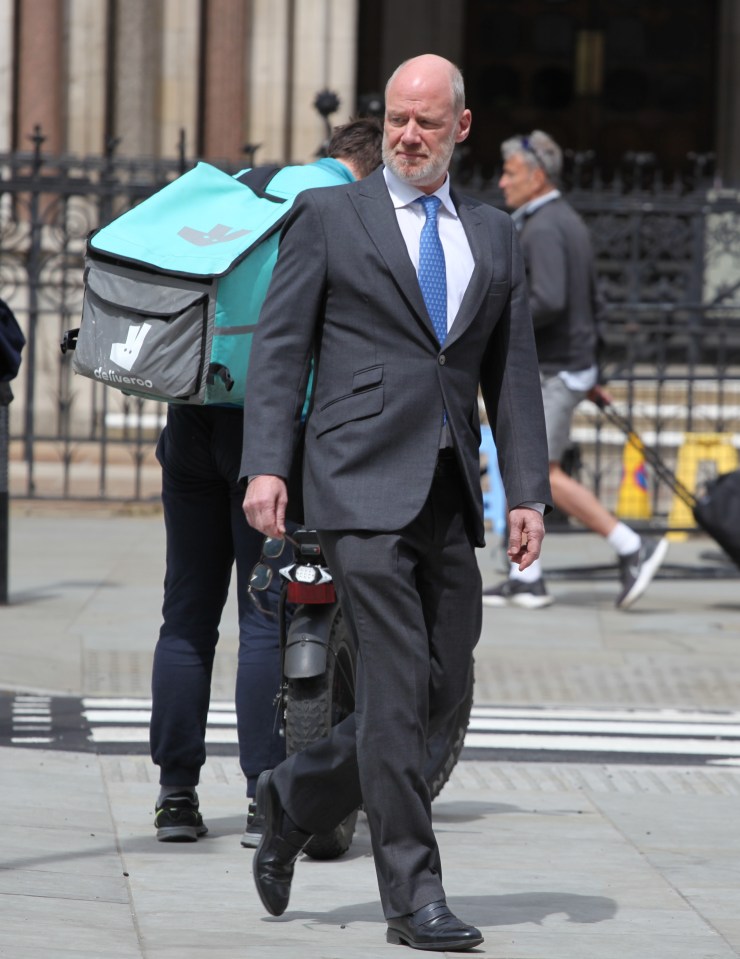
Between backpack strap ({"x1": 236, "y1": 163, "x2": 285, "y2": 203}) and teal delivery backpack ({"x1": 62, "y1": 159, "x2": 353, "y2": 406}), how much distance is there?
0.03 meters

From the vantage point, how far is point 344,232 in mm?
4281

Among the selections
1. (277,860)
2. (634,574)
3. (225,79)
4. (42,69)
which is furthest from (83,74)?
(277,860)

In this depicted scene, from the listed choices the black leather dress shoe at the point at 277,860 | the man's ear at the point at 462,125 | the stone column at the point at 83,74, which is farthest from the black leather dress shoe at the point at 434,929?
the stone column at the point at 83,74

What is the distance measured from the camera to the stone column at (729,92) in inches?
781

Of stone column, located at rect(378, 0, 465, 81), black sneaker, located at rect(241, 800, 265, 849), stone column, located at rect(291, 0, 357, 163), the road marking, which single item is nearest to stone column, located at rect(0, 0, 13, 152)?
stone column, located at rect(291, 0, 357, 163)

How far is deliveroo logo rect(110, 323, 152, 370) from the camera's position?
16.0ft

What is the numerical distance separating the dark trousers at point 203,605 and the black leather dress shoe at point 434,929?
1.13 metres

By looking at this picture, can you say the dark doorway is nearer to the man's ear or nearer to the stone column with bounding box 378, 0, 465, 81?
the stone column with bounding box 378, 0, 465, 81

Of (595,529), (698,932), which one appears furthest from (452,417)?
(595,529)

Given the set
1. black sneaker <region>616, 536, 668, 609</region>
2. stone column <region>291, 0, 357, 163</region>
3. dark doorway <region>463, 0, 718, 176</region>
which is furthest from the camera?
dark doorway <region>463, 0, 718, 176</region>

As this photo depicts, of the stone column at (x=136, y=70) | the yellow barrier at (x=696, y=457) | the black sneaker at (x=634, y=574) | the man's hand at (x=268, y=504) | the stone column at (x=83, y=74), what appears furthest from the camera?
the stone column at (x=136, y=70)

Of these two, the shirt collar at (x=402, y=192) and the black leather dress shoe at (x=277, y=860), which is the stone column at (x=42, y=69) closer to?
the shirt collar at (x=402, y=192)

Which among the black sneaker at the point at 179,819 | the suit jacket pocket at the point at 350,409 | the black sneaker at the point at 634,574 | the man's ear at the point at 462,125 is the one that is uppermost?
the man's ear at the point at 462,125

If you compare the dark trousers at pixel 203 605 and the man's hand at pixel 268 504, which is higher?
the man's hand at pixel 268 504
